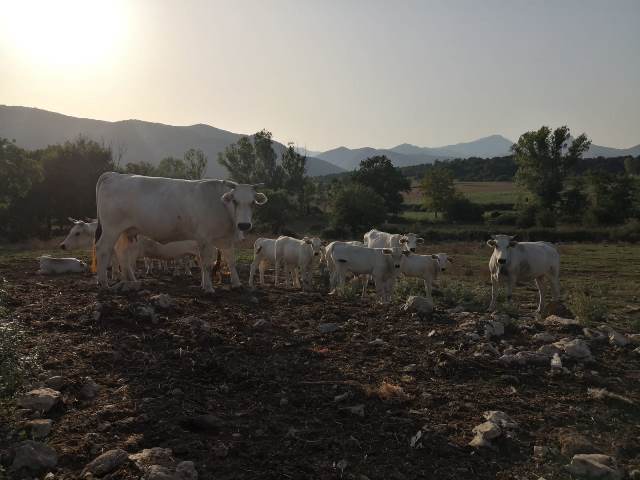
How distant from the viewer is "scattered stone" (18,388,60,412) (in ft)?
17.2

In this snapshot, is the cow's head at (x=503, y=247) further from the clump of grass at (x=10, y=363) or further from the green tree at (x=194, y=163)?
the green tree at (x=194, y=163)

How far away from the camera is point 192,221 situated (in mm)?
11852

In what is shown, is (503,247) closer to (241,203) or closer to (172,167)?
(241,203)

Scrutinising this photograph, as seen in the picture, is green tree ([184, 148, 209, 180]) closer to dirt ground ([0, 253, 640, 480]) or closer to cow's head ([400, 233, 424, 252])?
cow's head ([400, 233, 424, 252])

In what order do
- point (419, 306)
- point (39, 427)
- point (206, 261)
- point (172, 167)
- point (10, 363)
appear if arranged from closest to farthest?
point (39, 427) < point (10, 363) < point (419, 306) < point (206, 261) < point (172, 167)

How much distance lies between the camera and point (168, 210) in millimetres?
11719

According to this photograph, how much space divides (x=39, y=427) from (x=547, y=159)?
79647 mm

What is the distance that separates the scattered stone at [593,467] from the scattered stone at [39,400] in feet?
16.5

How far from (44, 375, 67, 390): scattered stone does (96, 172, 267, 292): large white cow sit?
591cm

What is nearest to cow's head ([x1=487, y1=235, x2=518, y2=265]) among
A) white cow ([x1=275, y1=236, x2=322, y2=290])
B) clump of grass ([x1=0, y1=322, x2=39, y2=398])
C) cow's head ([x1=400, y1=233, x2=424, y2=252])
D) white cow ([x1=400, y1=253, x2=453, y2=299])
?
white cow ([x1=400, y1=253, x2=453, y2=299])

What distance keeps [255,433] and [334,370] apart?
6.97 ft

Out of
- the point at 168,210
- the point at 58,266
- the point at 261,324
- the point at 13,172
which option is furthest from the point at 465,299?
the point at 13,172

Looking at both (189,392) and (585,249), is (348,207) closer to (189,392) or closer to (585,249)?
(585,249)

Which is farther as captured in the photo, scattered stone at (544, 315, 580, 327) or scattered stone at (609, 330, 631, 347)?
scattered stone at (544, 315, 580, 327)
